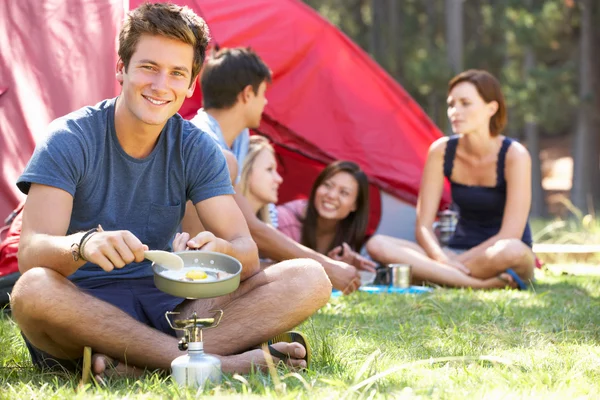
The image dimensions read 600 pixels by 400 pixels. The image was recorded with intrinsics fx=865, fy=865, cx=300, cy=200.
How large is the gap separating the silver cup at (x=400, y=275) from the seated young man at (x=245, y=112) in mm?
317

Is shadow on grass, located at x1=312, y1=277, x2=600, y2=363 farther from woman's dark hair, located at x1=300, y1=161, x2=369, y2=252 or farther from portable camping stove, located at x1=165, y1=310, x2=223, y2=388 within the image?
woman's dark hair, located at x1=300, y1=161, x2=369, y2=252

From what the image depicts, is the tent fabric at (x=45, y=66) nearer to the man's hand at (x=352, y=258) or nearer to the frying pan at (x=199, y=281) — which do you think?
the man's hand at (x=352, y=258)

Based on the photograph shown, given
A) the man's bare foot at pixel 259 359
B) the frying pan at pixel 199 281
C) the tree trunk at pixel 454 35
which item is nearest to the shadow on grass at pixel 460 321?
the man's bare foot at pixel 259 359

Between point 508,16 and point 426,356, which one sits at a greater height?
point 508,16

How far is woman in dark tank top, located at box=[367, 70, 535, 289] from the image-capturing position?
460cm

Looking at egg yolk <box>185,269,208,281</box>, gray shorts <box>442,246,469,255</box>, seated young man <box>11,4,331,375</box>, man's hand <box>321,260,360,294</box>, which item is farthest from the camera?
gray shorts <box>442,246,469,255</box>

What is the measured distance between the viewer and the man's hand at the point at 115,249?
208 centimetres

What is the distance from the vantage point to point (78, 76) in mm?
4148

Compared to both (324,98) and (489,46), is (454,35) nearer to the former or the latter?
(489,46)

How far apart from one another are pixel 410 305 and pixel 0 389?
6.61 feet

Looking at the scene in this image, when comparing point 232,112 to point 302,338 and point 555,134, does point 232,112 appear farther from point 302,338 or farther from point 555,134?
point 555,134

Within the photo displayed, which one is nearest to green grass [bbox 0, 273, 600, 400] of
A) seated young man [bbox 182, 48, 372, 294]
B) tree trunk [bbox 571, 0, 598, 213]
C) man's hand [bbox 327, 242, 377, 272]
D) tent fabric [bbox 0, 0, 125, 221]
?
seated young man [bbox 182, 48, 372, 294]

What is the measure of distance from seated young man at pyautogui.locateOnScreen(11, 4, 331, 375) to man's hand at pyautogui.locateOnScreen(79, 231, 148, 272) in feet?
0.17

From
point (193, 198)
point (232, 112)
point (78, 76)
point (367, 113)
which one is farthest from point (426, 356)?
point (367, 113)
